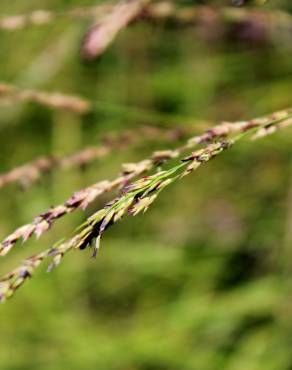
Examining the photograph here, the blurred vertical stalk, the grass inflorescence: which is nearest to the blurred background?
the blurred vertical stalk

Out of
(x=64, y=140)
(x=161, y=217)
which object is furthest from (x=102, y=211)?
(x=64, y=140)

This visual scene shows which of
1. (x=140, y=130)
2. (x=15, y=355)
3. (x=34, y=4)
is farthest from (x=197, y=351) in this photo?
(x=34, y=4)

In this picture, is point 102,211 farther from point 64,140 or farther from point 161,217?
point 64,140

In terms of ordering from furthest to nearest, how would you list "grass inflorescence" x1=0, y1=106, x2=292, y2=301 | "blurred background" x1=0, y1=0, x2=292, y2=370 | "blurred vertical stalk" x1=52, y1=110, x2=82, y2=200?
"blurred vertical stalk" x1=52, y1=110, x2=82, y2=200, "blurred background" x1=0, y1=0, x2=292, y2=370, "grass inflorescence" x1=0, y1=106, x2=292, y2=301

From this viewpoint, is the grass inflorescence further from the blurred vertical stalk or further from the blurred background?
the blurred vertical stalk

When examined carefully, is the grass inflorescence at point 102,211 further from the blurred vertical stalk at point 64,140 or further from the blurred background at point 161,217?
the blurred vertical stalk at point 64,140

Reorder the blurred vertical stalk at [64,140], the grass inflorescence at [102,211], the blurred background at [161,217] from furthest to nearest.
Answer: the blurred vertical stalk at [64,140] → the blurred background at [161,217] → the grass inflorescence at [102,211]

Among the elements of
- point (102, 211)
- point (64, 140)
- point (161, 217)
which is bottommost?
point (102, 211)

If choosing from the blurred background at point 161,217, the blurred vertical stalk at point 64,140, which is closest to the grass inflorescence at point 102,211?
the blurred background at point 161,217
